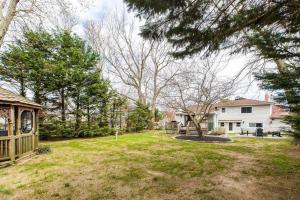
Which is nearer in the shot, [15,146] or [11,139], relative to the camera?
[11,139]

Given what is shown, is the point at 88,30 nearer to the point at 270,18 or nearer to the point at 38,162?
the point at 38,162

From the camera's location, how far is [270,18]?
12.5ft

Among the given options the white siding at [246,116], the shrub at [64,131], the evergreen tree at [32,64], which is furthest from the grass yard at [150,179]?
the white siding at [246,116]

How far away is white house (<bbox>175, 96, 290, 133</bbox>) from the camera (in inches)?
1158

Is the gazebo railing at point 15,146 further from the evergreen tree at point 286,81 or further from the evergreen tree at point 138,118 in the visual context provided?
the evergreen tree at point 138,118

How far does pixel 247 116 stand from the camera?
3080 centimetres

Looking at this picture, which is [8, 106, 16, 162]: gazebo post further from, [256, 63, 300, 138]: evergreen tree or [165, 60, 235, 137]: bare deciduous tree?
[165, 60, 235, 137]: bare deciduous tree

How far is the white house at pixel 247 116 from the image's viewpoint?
2941 cm

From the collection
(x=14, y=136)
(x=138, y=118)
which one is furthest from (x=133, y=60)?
(x=14, y=136)

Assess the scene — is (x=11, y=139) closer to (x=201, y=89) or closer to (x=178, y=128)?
(x=201, y=89)

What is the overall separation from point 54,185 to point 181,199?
312 cm

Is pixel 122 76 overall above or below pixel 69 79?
above

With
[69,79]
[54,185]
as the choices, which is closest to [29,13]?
[69,79]

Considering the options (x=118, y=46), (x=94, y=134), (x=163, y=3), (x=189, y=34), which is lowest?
(x=94, y=134)
